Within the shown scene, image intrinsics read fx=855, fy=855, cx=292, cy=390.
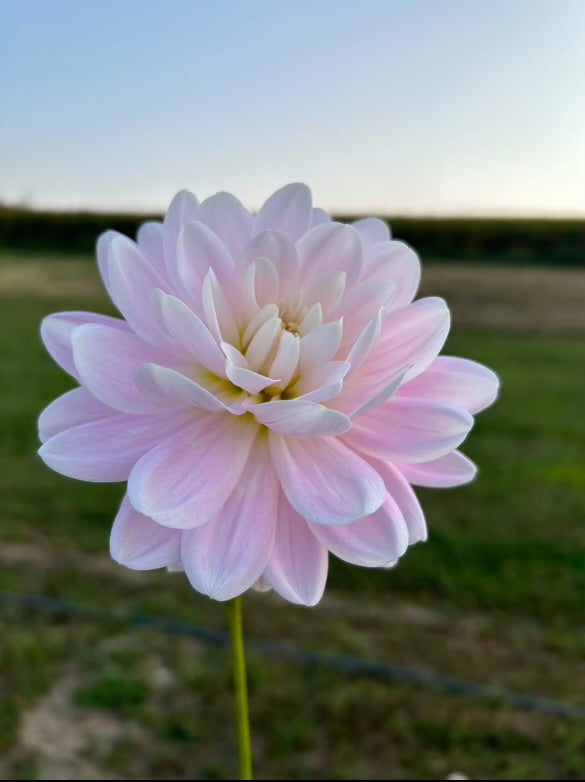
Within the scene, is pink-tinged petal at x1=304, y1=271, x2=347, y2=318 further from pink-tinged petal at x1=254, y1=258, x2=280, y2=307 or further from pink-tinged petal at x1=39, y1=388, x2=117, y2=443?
pink-tinged petal at x1=39, y1=388, x2=117, y2=443

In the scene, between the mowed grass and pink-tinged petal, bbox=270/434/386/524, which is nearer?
pink-tinged petal, bbox=270/434/386/524

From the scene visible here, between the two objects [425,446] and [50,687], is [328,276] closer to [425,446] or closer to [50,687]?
[425,446]

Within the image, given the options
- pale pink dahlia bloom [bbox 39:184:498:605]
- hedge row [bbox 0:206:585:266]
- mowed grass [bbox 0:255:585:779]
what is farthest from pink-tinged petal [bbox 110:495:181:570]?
hedge row [bbox 0:206:585:266]

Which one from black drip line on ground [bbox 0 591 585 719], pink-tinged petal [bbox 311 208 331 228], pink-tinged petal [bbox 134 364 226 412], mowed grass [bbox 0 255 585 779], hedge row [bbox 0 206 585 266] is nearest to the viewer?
pink-tinged petal [bbox 134 364 226 412]

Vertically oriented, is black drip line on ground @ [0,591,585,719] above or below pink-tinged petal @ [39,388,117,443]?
below

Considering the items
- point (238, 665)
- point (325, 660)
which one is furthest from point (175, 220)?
point (325, 660)

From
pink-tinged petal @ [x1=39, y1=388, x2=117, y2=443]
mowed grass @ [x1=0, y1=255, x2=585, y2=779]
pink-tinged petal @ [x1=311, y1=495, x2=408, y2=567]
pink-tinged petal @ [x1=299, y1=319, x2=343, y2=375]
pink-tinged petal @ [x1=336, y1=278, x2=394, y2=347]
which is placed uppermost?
pink-tinged petal @ [x1=336, y1=278, x2=394, y2=347]
